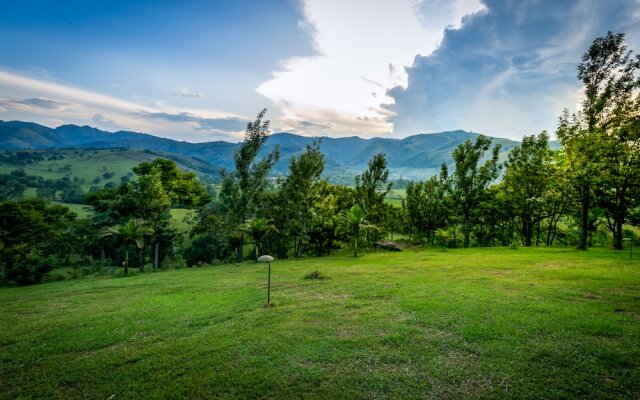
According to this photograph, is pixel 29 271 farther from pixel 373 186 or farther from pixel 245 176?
pixel 373 186

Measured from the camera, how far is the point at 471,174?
4138 cm

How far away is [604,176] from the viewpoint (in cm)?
2764

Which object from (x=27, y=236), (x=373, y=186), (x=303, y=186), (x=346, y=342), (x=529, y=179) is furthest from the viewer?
(x=27, y=236)

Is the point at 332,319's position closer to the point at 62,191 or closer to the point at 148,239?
the point at 148,239

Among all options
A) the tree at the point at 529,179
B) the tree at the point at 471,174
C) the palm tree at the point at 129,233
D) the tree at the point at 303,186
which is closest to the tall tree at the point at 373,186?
the tree at the point at 303,186

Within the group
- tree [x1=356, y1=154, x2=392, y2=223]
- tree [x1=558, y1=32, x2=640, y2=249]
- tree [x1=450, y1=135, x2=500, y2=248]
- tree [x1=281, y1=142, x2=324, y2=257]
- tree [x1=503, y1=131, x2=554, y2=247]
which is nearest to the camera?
tree [x1=558, y1=32, x2=640, y2=249]

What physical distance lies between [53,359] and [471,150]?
44.0 metres

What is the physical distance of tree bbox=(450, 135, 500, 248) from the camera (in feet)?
133

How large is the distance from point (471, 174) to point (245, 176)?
30364 mm

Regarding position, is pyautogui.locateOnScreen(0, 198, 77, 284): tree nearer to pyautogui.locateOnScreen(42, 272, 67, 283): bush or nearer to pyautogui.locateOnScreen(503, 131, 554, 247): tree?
pyautogui.locateOnScreen(42, 272, 67, 283): bush

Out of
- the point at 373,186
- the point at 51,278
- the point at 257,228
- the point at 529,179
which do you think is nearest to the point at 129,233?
the point at 51,278

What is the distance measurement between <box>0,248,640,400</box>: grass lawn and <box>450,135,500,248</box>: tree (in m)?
23.5

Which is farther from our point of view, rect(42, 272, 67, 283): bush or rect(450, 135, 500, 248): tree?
rect(450, 135, 500, 248): tree

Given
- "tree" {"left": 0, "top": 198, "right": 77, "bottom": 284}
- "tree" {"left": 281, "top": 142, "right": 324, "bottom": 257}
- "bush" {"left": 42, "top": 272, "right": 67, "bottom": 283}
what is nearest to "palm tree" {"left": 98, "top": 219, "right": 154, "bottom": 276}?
"tree" {"left": 0, "top": 198, "right": 77, "bottom": 284}
